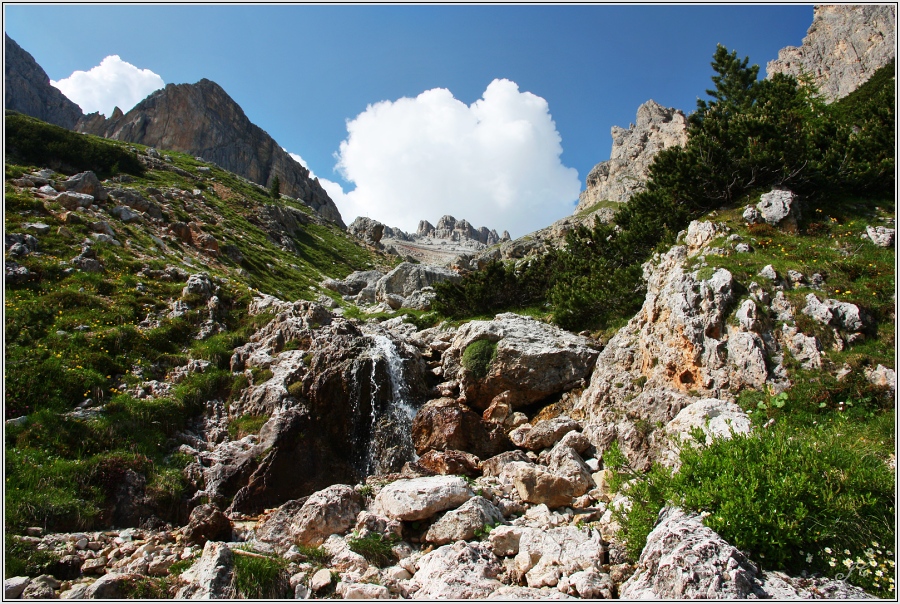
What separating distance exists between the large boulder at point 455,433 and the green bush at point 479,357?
2530 millimetres

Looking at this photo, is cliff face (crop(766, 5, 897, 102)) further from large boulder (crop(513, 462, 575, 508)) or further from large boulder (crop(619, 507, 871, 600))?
large boulder (crop(619, 507, 871, 600))

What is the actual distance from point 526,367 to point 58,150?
61948 millimetres

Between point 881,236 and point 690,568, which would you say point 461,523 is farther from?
point 881,236

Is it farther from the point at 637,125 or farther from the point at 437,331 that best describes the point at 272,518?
the point at 637,125

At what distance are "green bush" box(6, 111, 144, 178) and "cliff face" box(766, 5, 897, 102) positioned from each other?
387 ft

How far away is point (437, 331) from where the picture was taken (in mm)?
27297

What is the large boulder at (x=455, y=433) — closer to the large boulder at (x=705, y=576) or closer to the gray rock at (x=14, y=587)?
the large boulder at (x=705, y=576)

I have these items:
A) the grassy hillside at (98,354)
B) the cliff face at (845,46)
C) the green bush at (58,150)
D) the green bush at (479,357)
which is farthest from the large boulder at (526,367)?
the cliff face at (845,46)

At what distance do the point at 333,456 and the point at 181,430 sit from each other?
5310 mm

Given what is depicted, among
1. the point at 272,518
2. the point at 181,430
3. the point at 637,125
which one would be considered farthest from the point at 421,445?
the point at 637,125

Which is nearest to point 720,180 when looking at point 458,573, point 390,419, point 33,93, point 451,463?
point 451,463

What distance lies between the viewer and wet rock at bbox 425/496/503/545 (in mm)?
9758

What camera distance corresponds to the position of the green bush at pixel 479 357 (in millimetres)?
20281

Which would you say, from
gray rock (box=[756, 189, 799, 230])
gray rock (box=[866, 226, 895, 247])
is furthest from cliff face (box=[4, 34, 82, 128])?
gray rock (box=[866, 226, 895, 247])
